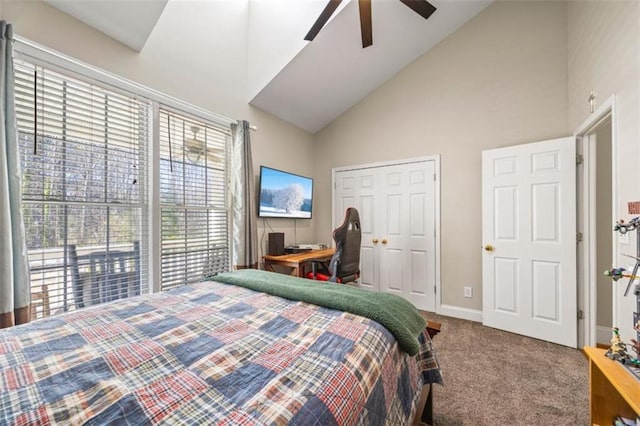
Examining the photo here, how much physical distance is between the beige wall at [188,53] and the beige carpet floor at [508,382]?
2.41m

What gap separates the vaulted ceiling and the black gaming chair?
5.58 ft

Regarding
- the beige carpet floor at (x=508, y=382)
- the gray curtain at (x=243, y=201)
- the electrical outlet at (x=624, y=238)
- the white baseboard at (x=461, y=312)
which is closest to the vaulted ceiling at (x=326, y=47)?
the gray curtain at (x=243, y=201)

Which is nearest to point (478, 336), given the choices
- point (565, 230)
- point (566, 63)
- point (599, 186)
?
point (565, 230)

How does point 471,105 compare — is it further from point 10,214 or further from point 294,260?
point 10,214

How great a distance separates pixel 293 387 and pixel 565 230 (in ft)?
9.54

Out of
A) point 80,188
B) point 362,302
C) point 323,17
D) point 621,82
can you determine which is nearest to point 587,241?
point 621,82

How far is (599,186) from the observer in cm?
244

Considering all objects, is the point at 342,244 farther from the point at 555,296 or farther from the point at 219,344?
the point at 555,296

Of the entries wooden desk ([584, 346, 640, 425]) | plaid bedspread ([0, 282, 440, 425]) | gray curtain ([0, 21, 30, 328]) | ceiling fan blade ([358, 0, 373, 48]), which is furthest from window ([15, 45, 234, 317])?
wooden desk ([584, 346, 640, 425])

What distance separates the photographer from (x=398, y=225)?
3477 mm

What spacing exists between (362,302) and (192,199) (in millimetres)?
2058

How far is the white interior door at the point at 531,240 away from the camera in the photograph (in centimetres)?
238

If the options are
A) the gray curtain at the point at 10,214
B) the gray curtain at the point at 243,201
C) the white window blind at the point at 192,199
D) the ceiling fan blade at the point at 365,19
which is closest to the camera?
the gray curtain at the point at 10,214

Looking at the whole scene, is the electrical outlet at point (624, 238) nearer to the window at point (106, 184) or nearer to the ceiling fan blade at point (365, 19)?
the ceiling fan blade at point (365, 19)
